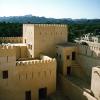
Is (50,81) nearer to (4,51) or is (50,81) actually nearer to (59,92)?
(59,92)

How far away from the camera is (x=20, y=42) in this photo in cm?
3152

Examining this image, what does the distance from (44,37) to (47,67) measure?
576 centimetres

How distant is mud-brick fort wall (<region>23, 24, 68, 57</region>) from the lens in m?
25.4

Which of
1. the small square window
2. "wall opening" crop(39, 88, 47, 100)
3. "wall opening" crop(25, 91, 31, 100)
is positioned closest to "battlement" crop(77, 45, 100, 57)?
"wall opening" crop(39, 88, 47, 100)

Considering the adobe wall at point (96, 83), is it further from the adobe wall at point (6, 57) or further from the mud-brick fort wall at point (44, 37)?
the mud-brick fort wall at point (44, 37)

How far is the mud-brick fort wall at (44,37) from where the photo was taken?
25438 millimetres

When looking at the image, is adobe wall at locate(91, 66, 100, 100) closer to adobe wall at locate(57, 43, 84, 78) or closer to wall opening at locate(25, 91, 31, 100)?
adobe wall at locate(57, 43, 84, 78)

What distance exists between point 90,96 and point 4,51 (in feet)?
29.1

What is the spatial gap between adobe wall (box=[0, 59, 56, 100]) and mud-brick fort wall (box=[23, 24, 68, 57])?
15.3 feet

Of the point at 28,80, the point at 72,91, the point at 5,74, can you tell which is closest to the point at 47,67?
the point at 28,80

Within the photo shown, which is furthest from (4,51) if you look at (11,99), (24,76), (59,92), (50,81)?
(59,92)

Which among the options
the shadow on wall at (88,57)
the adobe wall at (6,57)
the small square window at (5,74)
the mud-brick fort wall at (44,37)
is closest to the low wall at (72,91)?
the shadow on wall at (88,57)

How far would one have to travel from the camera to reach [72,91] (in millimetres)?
21062

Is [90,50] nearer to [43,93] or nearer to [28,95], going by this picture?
[43,93]
